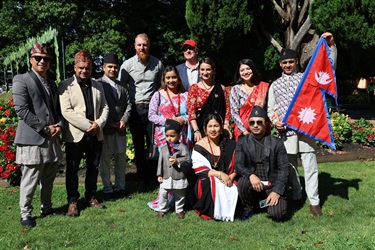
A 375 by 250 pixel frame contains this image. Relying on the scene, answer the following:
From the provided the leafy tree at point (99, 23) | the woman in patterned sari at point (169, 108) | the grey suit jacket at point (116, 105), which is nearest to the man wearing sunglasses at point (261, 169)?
the woman in patterned sari at point (169, 108)

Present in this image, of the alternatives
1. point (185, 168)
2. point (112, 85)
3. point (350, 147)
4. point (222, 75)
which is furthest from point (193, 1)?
point (185, 168)

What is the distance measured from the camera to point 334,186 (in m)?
5.57

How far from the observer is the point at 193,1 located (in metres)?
10.9

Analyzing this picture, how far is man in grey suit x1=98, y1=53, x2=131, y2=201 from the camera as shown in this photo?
4.92m

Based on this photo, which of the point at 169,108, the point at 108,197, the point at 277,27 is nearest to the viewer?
the point at 169,108

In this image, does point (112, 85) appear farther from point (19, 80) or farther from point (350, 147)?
point (350, 147)

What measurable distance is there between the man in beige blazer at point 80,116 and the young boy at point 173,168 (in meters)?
0.84

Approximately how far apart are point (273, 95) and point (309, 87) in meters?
0.43

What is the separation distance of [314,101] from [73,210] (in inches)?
124

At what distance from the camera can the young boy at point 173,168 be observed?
4375 millimetres

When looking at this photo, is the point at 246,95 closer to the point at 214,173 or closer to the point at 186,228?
the point at 214,173

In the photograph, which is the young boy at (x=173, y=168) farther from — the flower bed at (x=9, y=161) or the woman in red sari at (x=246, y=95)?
the flower bed at (x=9, y=161)

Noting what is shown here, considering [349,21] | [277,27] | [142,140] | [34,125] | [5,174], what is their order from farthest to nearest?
[277,27]
[349,21]
[5,174]
[142,140]
[34,125]

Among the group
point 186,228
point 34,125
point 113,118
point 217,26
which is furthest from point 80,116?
point 217,26
